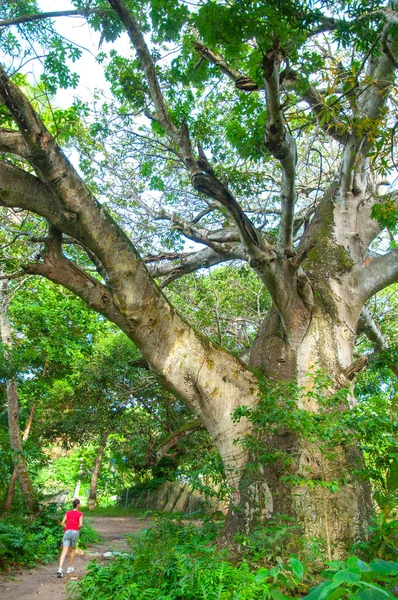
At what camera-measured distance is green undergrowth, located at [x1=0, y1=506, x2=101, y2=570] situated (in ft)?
23.2

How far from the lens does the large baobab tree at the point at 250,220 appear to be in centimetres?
366

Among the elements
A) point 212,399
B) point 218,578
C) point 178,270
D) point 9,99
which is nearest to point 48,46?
point 9,99

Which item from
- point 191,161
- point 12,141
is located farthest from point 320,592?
point 191,161

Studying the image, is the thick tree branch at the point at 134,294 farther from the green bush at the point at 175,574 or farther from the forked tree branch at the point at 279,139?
the forked tree branch at the point at 279,139

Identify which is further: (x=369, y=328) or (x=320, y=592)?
(x=369, y=328)

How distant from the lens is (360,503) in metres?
4.26

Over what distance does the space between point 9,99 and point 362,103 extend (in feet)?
12.6

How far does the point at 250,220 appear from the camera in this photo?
5.03 m

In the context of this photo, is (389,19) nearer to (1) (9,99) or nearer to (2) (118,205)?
(1) (9,99)

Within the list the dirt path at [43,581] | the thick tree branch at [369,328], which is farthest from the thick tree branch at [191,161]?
the dirt path at [43,581]

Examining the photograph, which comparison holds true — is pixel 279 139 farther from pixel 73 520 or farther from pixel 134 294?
pixel 73 520

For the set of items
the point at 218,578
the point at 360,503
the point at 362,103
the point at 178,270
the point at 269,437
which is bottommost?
the point at 218,578

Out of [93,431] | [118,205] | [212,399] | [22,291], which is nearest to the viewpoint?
[212,399]

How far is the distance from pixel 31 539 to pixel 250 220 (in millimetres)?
6625
